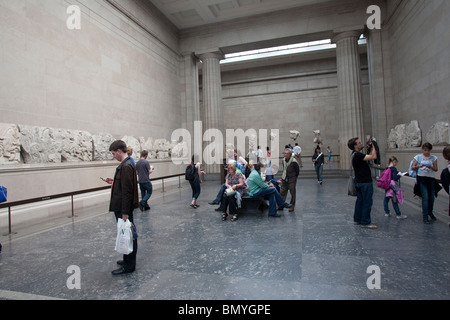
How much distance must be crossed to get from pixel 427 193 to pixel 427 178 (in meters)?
0.31

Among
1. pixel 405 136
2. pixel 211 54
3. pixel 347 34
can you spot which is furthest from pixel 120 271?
pixel 347 34

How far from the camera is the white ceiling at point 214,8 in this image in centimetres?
1360

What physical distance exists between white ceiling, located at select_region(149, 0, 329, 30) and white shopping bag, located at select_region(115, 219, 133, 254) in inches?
531

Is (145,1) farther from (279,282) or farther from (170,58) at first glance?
(279,282)

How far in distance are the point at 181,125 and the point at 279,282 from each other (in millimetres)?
14200

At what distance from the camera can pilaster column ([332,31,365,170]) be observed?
13.7 meters

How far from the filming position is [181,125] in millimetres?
16281

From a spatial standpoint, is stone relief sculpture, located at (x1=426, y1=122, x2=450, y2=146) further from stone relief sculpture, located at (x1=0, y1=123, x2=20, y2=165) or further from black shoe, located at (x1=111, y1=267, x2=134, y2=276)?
stone relief sculpture, located at (x1=0, y1=123, x2=20, y2=165)

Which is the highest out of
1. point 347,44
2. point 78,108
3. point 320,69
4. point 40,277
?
point 320,69

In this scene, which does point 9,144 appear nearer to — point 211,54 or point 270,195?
point 270,195

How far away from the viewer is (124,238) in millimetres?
3199

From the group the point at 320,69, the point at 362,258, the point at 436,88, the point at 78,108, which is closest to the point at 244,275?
the point at 362,258

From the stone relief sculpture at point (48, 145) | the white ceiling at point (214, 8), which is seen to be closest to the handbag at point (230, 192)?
the stone relief sculpture at point (48, 145)

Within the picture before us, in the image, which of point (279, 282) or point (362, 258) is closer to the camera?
point (279, 282)
